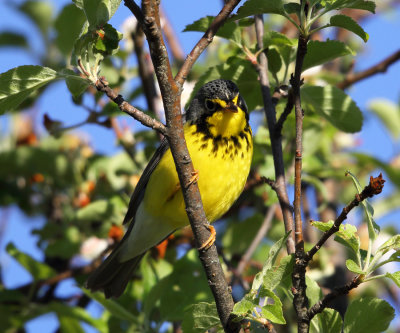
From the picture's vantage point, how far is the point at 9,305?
4.62 metres

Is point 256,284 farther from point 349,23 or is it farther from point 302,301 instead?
point 349,23

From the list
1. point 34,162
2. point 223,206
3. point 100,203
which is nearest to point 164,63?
point 223,206

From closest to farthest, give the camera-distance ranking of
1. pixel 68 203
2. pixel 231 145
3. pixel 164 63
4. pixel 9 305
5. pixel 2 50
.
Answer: pixel 164 63 → pixel 231 145 → pixel 9 305 → pixel 68 203 → pixel 2 50

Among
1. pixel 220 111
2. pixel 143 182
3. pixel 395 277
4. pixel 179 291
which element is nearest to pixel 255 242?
pixel 179 291

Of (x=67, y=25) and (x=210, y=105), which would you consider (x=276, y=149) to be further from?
(x=67, y=25)

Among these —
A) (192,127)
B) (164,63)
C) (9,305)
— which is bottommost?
(9,305)

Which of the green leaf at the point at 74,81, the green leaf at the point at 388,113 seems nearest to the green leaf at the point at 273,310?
the green leaf at the point at 74,81

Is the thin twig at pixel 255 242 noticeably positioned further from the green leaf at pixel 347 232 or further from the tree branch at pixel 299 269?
the green leaf at pixel 347 232

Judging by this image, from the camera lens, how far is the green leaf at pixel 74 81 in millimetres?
2734

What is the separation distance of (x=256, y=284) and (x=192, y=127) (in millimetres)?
1697

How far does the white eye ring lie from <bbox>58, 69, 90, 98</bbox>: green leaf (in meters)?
1.37

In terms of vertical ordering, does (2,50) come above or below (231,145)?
above

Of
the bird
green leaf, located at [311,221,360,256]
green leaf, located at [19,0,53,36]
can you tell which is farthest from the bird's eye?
green leaf, located at [19,0,53,36]

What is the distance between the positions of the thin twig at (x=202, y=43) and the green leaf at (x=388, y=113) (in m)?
3.99
